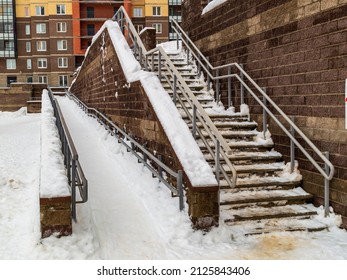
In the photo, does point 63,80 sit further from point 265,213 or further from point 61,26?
point 265,213

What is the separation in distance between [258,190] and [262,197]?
294mm

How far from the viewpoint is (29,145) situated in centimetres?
1277

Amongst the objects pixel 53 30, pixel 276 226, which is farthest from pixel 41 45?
pixel 276 226

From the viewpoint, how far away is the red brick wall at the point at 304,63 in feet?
19.3

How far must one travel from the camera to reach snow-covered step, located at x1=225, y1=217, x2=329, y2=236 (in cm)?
562


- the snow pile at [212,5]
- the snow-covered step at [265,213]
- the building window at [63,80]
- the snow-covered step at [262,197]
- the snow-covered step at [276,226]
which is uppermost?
the building window at [63,80]

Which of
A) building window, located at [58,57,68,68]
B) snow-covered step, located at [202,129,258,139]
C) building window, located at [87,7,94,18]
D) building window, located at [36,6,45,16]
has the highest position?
building window, located at [36,6,45,16]

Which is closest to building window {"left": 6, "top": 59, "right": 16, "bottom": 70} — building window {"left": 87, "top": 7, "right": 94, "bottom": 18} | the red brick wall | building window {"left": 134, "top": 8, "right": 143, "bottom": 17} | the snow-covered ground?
building window {"left": 87, "top": 7, "right": 94, "bottom": 18}

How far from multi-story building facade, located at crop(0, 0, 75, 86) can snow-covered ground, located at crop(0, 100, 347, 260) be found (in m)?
42.6

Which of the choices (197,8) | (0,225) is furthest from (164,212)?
(197,8)

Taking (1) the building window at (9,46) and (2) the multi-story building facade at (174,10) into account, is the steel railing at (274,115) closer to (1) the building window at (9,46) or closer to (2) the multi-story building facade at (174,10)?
(2) the multi-story building facade at (174,10)

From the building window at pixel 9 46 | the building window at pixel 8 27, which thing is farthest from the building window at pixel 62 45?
the building window at pixel 8 27

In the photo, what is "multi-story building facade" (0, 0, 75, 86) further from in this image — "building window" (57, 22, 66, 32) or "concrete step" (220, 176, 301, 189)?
"concrete step" (220, 176, 301, 189)

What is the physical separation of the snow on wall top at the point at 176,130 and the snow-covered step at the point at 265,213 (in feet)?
2.20
